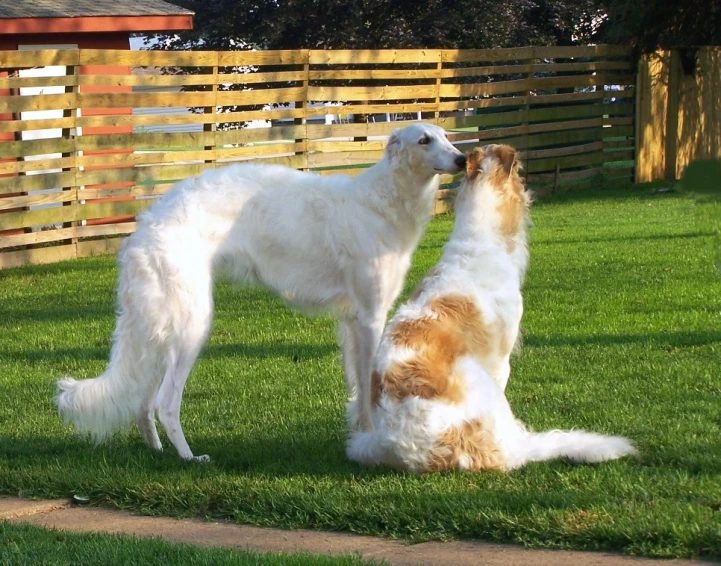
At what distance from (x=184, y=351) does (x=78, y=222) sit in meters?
8.24

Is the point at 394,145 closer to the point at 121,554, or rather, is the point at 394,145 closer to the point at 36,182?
the point at 121,554

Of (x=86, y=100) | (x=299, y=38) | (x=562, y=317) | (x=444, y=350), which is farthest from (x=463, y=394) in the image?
(x=299, y=38)

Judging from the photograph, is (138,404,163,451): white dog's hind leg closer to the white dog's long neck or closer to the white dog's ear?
the white dog's long neck

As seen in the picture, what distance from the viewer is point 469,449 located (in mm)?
4984

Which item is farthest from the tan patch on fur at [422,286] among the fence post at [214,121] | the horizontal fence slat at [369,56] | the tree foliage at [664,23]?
the tree foliage at [664,23]

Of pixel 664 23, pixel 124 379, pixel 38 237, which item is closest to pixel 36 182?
pixel 38 237

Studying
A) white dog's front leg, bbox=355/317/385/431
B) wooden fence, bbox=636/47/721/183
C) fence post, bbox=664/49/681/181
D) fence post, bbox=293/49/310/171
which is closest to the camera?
white dog's front leg, bbox=355/317/385/431

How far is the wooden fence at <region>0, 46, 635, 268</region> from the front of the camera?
12.6 metres

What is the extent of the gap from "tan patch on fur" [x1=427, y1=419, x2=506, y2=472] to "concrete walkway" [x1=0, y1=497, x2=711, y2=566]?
66 centimetres

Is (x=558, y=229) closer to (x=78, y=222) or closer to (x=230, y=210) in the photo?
(x=78, y=222)

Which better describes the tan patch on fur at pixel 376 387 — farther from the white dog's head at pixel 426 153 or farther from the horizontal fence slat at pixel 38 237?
the horizontal fence slat at pixel 38 237

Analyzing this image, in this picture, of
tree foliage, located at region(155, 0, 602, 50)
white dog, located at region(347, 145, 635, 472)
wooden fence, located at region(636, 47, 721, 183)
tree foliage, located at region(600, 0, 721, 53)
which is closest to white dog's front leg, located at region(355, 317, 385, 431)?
white dog, located at region(347, 145, 635, 472)

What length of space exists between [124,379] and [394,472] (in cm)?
161

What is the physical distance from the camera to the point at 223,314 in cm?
963
